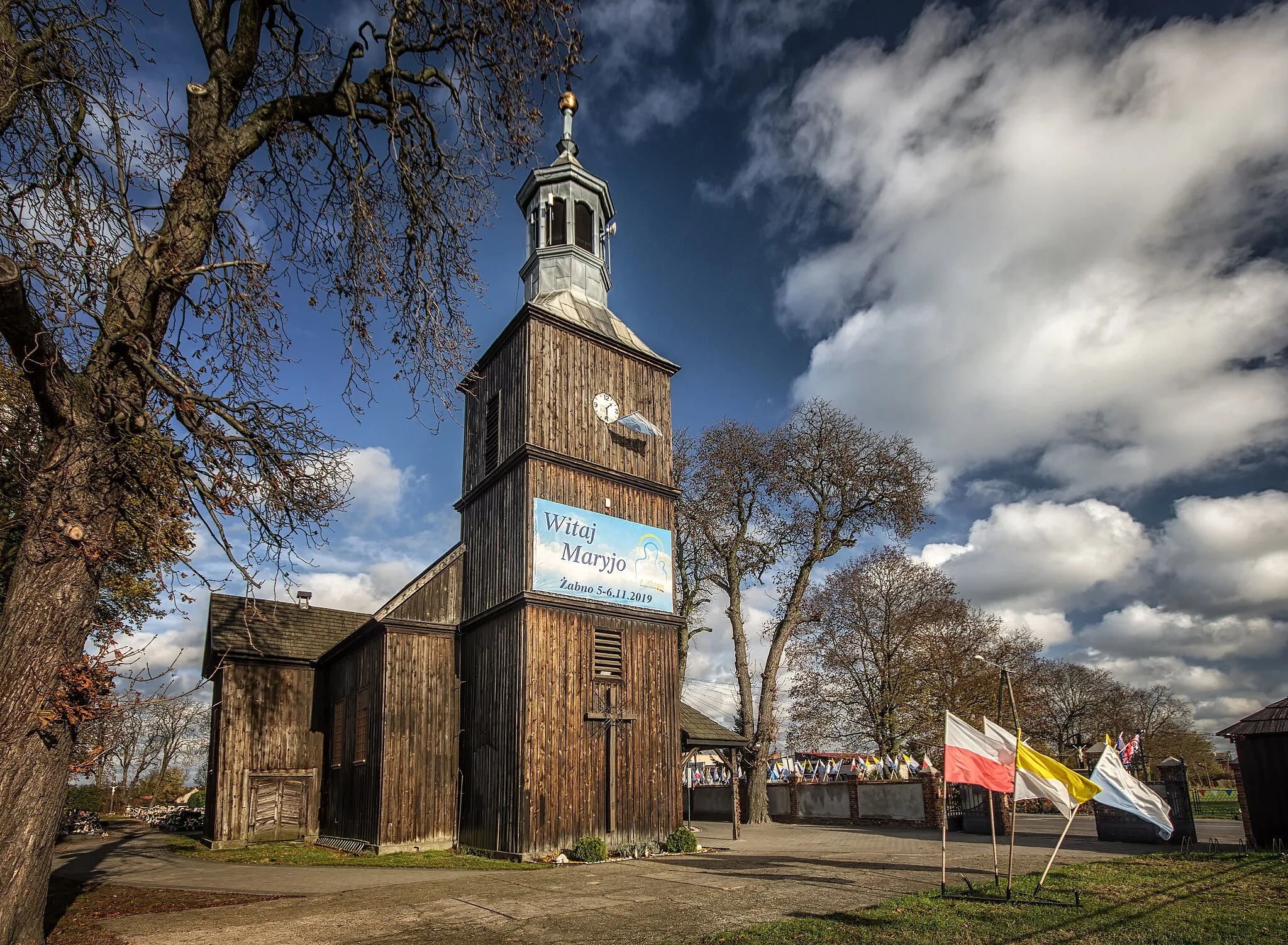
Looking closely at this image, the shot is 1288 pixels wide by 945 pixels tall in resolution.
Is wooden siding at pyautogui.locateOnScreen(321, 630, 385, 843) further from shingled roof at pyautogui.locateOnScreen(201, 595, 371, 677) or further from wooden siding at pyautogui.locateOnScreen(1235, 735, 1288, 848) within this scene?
wooden siding at pyautogui.locateOnScreen(1235, 735, 1288, 848)

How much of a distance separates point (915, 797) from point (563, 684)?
14381 millimetres

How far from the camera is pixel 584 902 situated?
35.7 feet

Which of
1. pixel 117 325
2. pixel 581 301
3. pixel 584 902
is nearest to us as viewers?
pixel 117 325

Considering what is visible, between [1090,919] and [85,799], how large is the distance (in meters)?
41.2

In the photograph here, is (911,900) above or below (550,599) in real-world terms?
below

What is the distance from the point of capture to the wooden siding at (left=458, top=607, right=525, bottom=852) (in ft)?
53.3

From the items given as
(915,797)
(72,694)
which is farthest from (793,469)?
(72,694)

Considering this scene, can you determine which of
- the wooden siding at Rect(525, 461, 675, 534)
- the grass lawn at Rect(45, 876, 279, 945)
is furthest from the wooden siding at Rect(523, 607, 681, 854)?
the grass lawn at Rect(45, 876, 279, 945)

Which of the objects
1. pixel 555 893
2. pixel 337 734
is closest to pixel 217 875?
pixel 555 893

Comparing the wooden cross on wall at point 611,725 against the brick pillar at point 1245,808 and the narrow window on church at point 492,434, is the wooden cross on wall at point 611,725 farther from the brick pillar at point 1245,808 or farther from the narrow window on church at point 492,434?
the brick pillar at point 1245,808

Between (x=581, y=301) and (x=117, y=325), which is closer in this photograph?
(x=117, y=325)

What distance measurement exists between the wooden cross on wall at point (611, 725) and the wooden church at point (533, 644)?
0.04 m

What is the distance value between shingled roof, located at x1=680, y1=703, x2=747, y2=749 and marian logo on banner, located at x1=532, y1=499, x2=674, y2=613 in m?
4.97

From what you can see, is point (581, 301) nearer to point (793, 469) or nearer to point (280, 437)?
point (793, 469)
